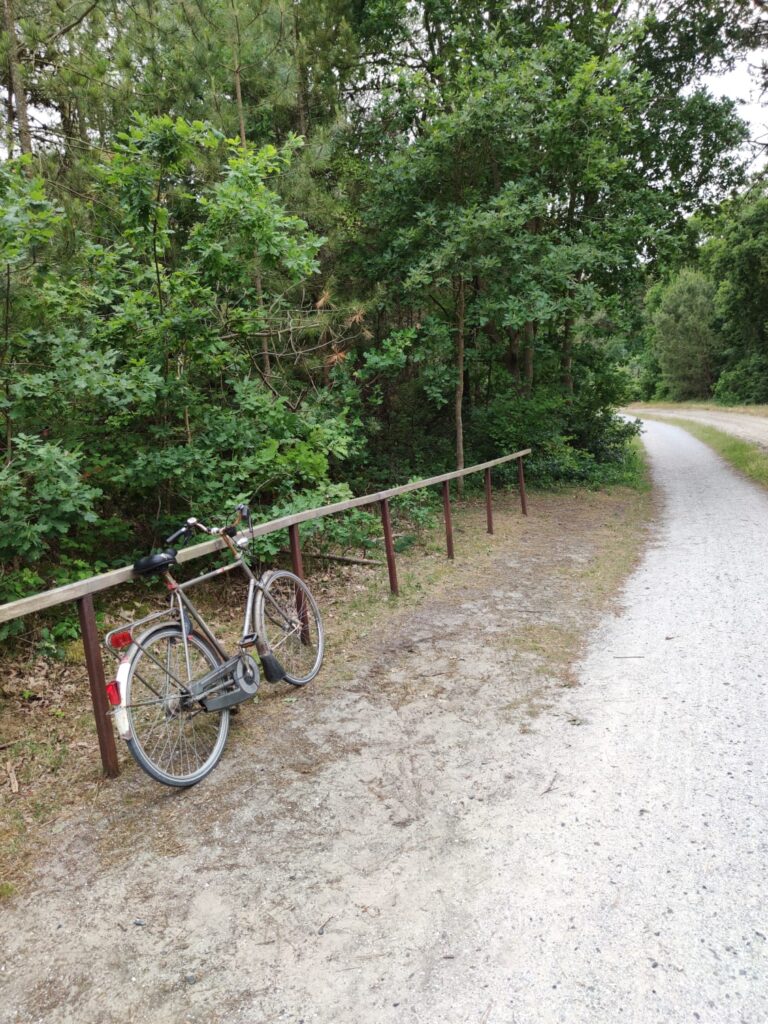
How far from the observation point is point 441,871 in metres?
2.39

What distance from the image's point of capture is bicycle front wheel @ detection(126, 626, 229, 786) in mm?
2900

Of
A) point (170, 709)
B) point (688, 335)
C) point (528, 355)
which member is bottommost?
point (170, 709)

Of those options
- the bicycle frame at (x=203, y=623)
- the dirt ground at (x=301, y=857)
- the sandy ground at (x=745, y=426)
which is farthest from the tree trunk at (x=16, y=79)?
the sandy ground at (x=745, y=426)

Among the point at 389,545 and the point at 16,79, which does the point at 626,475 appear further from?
the point at 16,79

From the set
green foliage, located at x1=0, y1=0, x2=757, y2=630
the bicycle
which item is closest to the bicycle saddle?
the bicycle

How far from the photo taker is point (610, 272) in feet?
39.5

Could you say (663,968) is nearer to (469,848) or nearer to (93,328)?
(469,848)

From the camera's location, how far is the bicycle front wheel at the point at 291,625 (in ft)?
13.3

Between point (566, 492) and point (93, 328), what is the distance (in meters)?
9.47

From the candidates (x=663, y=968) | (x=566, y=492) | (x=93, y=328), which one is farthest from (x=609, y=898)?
(x=566, y=492)

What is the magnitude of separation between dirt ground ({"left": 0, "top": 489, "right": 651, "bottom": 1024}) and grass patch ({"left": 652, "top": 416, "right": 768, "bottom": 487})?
11.3 metres

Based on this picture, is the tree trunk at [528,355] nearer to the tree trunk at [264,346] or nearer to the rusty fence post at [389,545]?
the tree trunk at [264,346]

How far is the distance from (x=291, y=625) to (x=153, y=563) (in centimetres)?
142

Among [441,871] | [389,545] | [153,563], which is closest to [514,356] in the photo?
[389,545]
